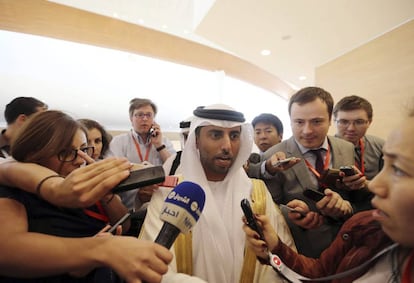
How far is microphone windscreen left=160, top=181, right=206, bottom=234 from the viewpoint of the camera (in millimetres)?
584

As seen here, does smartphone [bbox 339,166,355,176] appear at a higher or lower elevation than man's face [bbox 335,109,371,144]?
lower

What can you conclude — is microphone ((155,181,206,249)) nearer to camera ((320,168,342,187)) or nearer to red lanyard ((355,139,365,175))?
camera ((320,168,342,187))

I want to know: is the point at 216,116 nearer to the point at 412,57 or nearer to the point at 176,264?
the point at 176,264

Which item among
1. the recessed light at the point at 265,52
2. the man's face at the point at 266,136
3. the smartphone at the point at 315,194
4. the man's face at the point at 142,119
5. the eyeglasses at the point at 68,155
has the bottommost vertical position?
the smartphone at the point at 315,194

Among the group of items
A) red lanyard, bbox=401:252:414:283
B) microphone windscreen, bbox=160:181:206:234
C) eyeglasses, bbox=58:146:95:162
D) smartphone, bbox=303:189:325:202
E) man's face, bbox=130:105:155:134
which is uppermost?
man's face, bbox=130:105:155:134

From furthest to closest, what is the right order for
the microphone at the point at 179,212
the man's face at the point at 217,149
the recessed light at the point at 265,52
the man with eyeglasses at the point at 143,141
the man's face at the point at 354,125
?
the recessed light at the point at 265,52 → the man with eyeglasses at the point at 143,141 → the man's face at the point at 354,125 → the man's face at the point at 217,149 → the microphone at the point at 179,212

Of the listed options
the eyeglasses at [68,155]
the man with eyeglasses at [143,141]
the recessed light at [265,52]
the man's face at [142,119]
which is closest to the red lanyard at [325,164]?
the eyeglasses at [68,155]

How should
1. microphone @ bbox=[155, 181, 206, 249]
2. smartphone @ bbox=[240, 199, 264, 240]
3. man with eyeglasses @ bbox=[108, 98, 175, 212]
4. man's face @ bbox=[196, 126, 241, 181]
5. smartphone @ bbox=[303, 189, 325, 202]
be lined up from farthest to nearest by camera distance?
man with eyeglasses @ bbox=[108, 98, 175, 212] < man's face @ bbox=[196, 126, 241, 181] < smartphone @ bbox=[303, 189, 325, 202] < smartphone @ bbox=[240, 199, 264, 240] < microphone @ bbox=[155, 181, 206, 249]

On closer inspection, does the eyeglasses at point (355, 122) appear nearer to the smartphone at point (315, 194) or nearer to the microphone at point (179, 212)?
the smartphone at point (315, 194)

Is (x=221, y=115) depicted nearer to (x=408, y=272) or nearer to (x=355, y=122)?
(x=408, y=272)

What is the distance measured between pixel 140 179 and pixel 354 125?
1.97 m

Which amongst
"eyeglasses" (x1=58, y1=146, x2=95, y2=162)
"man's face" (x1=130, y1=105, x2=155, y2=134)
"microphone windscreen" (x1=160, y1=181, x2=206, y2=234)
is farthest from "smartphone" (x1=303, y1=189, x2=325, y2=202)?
"man's face" (x1=130, y1=105, x2=155, y2=134)

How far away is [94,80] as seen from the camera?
5719mm

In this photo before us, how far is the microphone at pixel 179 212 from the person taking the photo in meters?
0.58
